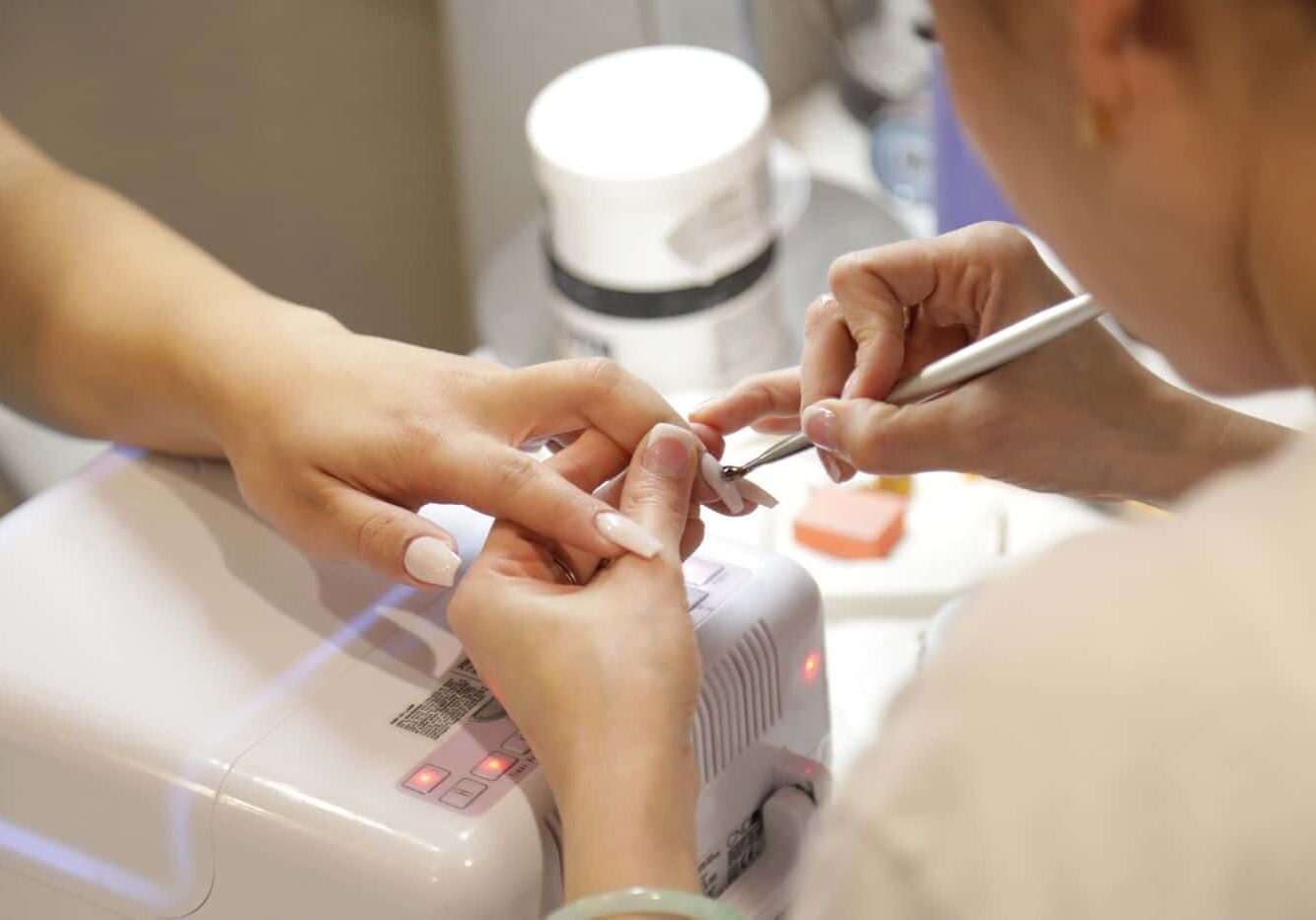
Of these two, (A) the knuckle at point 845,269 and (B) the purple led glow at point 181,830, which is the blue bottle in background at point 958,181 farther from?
(B) the purple led glow at point 181,830

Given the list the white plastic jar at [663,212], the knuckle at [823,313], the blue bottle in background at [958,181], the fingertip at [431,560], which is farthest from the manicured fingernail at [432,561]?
the blue bottle in background at [958,181]

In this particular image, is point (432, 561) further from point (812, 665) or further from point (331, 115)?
point (331, 115)

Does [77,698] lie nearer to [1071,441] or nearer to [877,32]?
[1071,441]

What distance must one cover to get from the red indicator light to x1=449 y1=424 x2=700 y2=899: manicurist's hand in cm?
8

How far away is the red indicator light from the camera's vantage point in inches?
24.3

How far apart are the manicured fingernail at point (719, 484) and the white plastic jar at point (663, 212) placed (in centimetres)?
33

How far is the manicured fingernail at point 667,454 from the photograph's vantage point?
0.59 meters

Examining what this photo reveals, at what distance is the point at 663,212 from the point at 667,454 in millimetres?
361

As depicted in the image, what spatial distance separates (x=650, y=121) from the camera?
3.13 feet

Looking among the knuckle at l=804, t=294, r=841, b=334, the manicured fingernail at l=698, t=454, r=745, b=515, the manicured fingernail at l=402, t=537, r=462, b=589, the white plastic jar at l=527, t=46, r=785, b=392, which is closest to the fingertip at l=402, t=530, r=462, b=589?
the manicured fingernail at l=402, t=537, r=462, b=589

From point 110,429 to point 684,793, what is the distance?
1.25ft

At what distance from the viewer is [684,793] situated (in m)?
0.49

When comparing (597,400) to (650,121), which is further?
(650,121)

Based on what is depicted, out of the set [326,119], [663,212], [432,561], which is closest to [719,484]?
[432,561]
